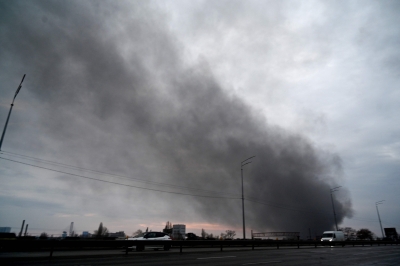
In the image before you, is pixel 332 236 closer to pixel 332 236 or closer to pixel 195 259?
pixel 332 236

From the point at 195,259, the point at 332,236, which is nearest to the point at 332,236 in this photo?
the point at 332,236

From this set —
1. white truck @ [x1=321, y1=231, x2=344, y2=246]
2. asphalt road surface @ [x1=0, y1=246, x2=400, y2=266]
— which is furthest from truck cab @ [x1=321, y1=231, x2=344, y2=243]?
asphalt road surface @ [x1=0, y1=246, x2=400, y2=266]

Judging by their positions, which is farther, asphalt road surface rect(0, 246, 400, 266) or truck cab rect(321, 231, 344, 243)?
truck cab rect(321, 231, 344, 243)

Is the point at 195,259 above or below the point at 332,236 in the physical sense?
below

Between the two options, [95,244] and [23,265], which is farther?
[95,244]

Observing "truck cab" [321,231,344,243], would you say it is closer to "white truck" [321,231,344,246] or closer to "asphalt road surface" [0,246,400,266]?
"white truck" [321,231,344,246]

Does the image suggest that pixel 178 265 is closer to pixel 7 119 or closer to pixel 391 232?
pixel 7 119

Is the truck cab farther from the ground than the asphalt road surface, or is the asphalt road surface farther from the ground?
the truck cab

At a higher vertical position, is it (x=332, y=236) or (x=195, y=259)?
(x=332, y=236)

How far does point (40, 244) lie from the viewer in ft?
63.0

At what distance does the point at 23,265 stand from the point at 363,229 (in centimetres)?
16860

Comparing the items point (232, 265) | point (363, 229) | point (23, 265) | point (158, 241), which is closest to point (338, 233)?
point (158, 241)

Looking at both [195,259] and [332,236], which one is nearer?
[195,259]

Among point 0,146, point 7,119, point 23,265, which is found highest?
point 7,119
